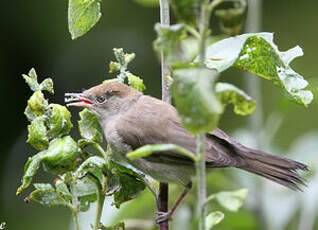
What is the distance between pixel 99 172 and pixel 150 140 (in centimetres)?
95

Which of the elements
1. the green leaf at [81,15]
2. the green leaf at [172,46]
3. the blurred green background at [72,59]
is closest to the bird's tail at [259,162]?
the green leaf at [81,15]

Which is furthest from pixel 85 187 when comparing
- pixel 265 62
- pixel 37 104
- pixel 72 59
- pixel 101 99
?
pixel 72 59

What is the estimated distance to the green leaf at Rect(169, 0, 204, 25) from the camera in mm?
1466

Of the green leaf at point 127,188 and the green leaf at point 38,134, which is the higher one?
the green leaf at point 38,134

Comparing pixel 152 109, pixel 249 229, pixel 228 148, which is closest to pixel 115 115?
pixel 152 109

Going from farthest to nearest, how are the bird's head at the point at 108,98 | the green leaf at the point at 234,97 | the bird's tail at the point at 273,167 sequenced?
the bird's head at the point at 108,98, the bird's tail at the point at 273,167, the green leaf at the point at 234,97

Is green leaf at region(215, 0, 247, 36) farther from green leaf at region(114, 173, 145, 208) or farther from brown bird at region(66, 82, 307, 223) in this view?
brown bird at region(66, 82, 307, 223)

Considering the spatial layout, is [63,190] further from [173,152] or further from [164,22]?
[173,152]

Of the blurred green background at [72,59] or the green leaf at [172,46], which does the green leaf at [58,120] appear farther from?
the blurred green background at [72,59]

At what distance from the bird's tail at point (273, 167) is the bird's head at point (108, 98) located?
0.82 meters

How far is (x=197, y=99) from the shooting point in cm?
148

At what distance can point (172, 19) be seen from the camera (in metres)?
8.35

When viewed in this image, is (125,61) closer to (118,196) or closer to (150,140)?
(118,196)

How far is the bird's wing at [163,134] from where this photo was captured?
3.09 meters
